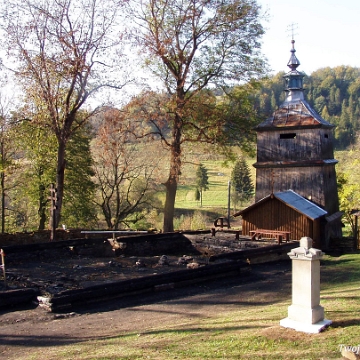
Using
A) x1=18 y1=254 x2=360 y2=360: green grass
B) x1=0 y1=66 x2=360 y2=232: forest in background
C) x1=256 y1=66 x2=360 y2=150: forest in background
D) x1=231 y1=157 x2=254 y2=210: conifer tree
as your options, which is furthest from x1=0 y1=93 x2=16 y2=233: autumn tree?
x1=256 y1=66 x2=360 y2=150: forest in background

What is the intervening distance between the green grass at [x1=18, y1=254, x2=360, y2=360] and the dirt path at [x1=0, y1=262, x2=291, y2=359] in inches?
24.4

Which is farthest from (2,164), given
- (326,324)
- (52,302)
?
(326,324)

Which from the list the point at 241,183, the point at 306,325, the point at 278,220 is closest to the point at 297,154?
the point at 278,220

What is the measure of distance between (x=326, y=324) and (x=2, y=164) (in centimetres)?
2353

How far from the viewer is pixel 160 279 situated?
13.7 m

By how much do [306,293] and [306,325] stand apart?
1.78 ft

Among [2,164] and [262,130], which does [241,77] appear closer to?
[262,130]

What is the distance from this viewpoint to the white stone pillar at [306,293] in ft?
26.4

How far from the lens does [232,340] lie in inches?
305

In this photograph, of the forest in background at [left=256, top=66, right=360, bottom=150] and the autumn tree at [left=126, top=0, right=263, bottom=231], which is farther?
the forest in background at [left=256, top=66, right=360, bottom=150]

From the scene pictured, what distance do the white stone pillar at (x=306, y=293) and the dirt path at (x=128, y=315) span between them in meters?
2.90

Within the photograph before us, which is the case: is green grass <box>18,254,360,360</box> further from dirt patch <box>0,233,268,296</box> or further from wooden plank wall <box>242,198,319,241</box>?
wooden plank wall <box>242,198,319,241</box>

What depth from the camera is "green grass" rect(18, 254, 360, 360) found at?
712cm

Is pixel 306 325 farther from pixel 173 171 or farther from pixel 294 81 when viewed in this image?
pixel 294 81
